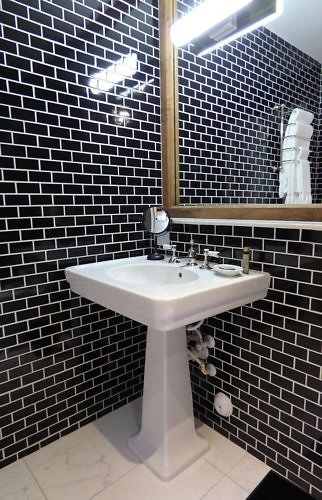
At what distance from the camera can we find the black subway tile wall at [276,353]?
104 centimetres

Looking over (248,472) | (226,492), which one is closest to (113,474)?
(226,492)

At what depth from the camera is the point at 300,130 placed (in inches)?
55.7

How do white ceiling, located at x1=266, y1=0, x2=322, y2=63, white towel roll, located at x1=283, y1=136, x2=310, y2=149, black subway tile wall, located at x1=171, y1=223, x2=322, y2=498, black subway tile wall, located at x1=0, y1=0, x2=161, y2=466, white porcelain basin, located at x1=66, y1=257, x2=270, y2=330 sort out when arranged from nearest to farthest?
white porcelain basin, located at x1=66, y1=257, x2=270, y2=330
black subway tile wall, located at x1=171, y1=223, x2=322, y2=498
black subway tile wall, located at x1=0, y1=0, x2=161, y2=466
white ceiling, located at x1=266, y1=0, x2=322, y2=63
white towel roll, located at x1=283, y1=136, x2=310, y2=149

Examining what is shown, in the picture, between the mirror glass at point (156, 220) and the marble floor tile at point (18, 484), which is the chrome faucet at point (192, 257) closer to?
the mirror glass at point (156, 220)

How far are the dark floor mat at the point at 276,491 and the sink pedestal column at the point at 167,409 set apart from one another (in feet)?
0.86

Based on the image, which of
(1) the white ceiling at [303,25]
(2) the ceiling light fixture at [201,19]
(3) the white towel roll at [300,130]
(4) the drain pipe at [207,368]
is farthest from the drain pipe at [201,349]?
(2) the ceiling light fixture at [201,19]

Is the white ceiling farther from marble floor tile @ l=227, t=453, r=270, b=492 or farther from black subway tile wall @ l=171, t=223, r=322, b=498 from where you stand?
marble floor tile @ l=227, t=453, r=270, b=492

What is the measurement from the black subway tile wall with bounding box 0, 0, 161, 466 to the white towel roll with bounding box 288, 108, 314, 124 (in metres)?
0.71

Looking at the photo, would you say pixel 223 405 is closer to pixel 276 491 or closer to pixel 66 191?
pixel 276 491

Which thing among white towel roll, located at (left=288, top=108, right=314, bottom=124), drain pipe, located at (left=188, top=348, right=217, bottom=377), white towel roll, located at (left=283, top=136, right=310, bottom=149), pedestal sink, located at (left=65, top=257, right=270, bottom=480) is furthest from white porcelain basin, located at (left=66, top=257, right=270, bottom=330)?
white towel roll, located at (left=288, top=108, right=314, bottom=124)

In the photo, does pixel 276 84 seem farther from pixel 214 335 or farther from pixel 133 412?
pixel 133 412

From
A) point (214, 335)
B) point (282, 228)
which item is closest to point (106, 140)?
point (282, 228)

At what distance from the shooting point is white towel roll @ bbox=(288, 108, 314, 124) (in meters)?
1.40

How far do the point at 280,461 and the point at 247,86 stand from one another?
71.1 inches
